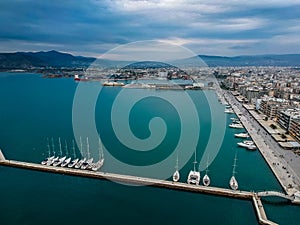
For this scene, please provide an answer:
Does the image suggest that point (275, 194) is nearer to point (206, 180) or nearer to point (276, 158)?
point (206, 180)

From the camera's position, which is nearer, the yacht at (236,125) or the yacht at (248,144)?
the yacht at (248,144)

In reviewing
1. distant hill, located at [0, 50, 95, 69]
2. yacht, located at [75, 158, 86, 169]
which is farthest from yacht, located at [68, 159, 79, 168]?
distant hill, located at [0, 50, 95, 69]

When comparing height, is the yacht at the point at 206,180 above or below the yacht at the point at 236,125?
below

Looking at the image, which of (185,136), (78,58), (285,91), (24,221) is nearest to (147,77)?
(285,91)

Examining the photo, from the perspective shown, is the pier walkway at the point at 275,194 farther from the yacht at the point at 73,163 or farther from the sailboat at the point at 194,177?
the yacht at the point at 73,163

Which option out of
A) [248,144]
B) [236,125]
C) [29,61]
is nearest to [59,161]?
[248,144]

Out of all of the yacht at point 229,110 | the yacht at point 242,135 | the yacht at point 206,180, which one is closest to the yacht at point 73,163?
the yacht at point 206,180
